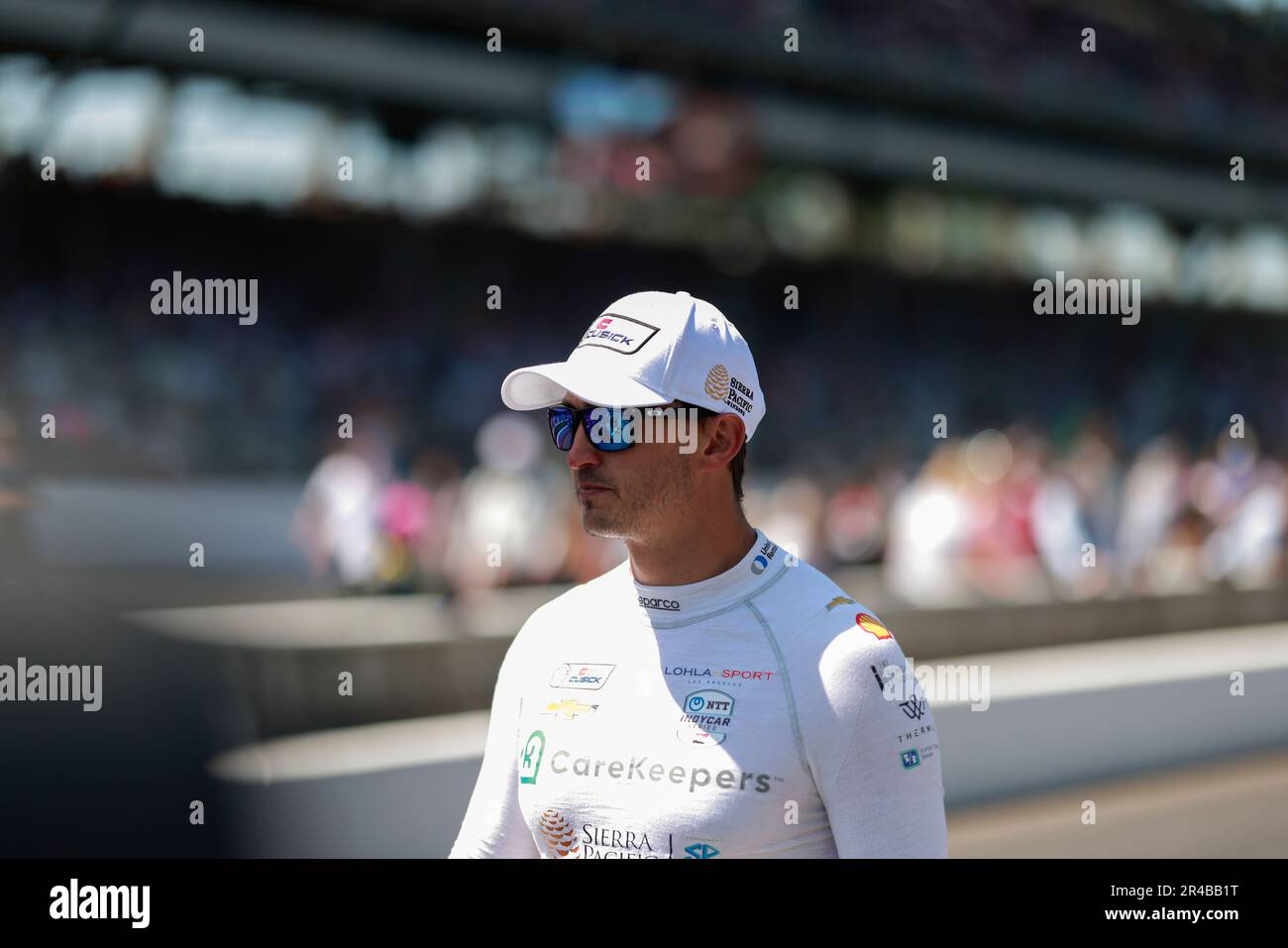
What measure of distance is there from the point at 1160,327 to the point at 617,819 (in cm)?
2528

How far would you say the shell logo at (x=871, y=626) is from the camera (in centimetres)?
217

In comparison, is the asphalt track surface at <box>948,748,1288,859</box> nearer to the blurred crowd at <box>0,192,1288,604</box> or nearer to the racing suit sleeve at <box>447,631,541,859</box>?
the blurred crowd at <box>0,192,1288,604</box>

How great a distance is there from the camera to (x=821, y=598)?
7.38 ft

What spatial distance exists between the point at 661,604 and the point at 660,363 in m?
0.40

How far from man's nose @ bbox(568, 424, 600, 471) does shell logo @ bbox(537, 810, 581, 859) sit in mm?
561

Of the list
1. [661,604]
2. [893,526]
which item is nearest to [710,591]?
[661,604]

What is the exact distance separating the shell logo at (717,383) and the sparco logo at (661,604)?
34 centimetres

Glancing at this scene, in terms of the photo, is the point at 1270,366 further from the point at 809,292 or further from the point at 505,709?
the point at 505,709

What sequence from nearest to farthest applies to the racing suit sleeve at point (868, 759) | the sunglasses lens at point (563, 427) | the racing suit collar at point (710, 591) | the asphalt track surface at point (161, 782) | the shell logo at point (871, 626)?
the racing suit sleeve at point (868, 759) → the shell logo at point (871, 626) → the racing suit collar at point (710, 591) → the sunglasses lens at point (563, 427) → the asphalt track surface at point (161, 782)

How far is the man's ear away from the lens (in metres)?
2.33

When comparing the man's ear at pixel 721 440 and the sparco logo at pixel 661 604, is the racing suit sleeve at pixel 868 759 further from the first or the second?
the man's ear at pixel 721 440

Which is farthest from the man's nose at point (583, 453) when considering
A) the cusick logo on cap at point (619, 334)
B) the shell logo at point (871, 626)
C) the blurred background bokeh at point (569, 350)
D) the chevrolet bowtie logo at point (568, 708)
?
the blurred background bokeh at point (569, 350)

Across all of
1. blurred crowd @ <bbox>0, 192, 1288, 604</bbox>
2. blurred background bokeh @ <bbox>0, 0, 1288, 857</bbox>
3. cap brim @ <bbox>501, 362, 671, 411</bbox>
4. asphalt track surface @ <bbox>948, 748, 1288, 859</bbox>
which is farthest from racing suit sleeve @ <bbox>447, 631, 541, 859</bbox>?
blurred crowd @ <bbox>0, 192, 1288, 604</bbox>

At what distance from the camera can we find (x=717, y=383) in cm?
231
